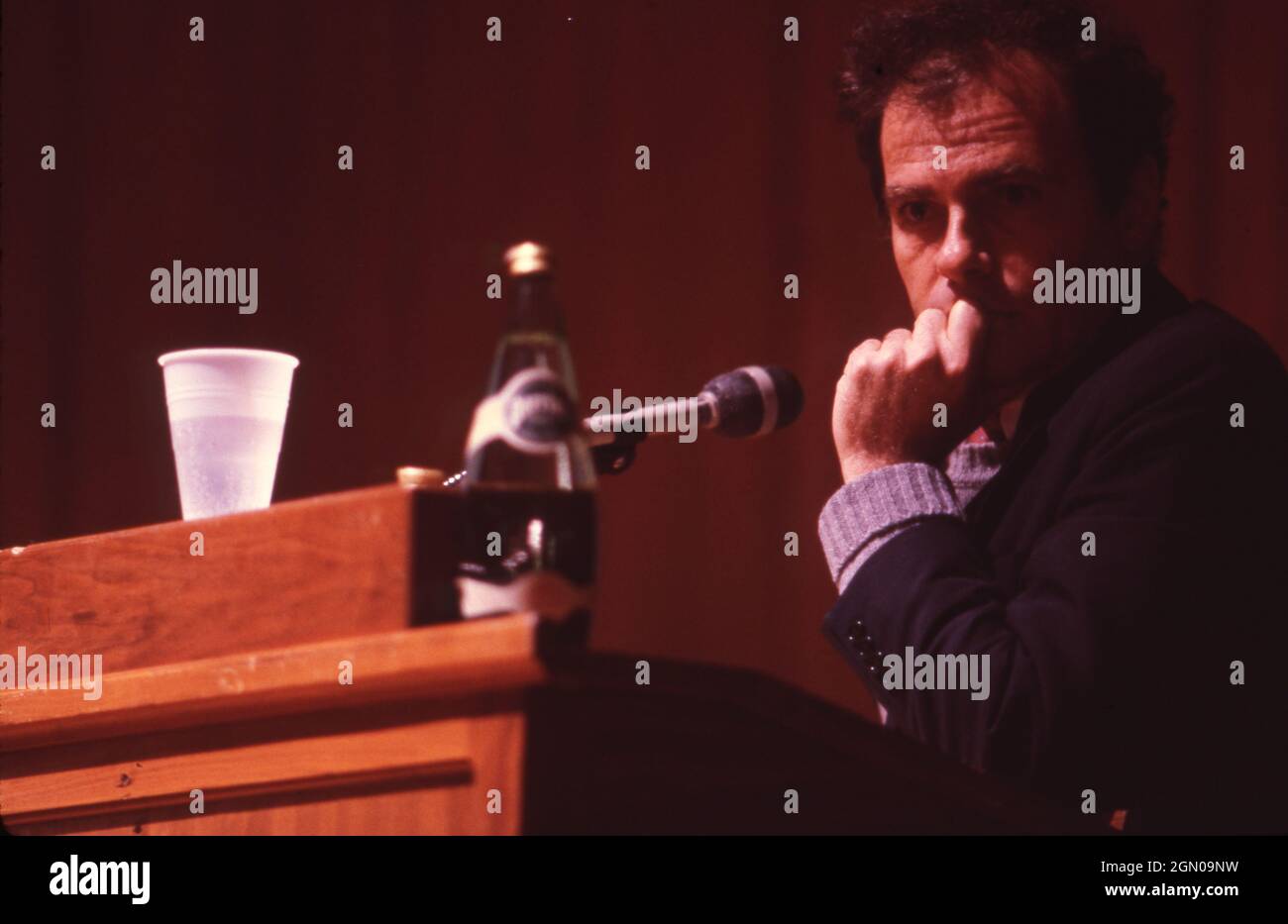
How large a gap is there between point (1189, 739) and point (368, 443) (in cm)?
159

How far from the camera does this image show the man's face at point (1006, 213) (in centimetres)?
153

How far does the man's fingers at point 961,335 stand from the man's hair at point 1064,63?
24 cm

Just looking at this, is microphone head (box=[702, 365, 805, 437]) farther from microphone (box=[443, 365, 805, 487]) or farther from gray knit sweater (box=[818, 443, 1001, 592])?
gray knit sweater (box=[818, 443, 1001, 592])

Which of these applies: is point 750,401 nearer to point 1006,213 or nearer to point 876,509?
point 876,509

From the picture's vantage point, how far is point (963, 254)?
153 cm

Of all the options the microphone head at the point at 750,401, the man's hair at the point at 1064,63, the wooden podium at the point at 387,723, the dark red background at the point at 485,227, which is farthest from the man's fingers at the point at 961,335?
the dark red background at the point at 485,227

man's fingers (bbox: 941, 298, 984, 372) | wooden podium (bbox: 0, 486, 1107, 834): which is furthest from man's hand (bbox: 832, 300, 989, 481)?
wooden podium (bbox: 0, 486, 1107, 834)

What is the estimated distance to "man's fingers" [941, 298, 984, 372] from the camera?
1.47 meters

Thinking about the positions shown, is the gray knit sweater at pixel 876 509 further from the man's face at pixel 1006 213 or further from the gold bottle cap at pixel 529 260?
the gold bottle cap at pixel 529 260

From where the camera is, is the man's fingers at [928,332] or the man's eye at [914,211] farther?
the man's eye at [914,211]

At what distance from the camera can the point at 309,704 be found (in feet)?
2.68

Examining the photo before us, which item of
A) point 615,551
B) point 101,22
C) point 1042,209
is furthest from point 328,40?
point 1042,209
